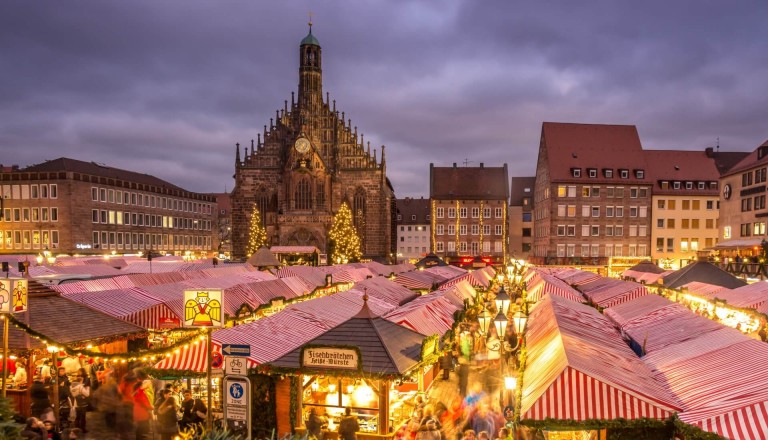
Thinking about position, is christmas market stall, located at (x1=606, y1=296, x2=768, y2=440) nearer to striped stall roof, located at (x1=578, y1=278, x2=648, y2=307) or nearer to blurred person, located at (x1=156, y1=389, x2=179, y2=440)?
striped stall roof, located at (x1=578, y1=278, x2=648, y2=307)

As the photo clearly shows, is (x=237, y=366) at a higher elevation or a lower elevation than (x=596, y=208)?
lower

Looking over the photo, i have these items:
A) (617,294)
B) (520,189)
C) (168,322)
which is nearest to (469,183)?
(520,189)

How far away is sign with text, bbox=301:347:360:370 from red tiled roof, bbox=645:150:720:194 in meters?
61.6

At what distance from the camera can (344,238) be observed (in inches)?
2376

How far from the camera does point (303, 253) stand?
5806 centimetres

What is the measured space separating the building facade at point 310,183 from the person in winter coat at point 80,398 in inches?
1866

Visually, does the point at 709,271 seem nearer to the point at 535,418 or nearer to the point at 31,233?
the point at 535,418

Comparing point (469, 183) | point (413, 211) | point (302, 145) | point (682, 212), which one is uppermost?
point (302, 145)

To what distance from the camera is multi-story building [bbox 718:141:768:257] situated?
4281 cm

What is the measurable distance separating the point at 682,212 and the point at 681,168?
5.08m

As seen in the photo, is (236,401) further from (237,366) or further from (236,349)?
(236,349)

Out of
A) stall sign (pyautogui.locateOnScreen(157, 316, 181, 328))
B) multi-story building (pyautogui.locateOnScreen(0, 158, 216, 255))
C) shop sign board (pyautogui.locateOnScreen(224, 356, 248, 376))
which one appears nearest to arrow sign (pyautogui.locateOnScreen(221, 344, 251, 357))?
shop sign board (pyautogui.locateOnScreen(224, 356, 248, 376))

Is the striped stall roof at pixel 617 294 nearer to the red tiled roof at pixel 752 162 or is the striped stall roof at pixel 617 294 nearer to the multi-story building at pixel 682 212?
the red tiled roof at pixel 752 162

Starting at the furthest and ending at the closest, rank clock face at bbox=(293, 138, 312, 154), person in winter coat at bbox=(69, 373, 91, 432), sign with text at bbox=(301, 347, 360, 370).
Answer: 1. clock face at bbox=(293, 138, 312, 154)
2. person in winter coat at bbox=(69, 373, 91, 432)
3. sign with text at bbox=(301, 347, 360, 370)
